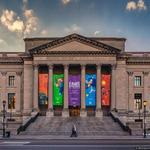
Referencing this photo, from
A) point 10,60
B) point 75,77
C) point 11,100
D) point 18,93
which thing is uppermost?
point 10,60

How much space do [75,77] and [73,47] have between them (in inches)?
236

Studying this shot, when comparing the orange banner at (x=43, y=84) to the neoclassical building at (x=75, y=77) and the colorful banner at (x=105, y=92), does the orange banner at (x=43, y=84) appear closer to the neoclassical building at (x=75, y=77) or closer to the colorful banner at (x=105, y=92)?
the neoclassical building at (x=75, y=77)

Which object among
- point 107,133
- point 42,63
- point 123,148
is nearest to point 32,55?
point 42,63

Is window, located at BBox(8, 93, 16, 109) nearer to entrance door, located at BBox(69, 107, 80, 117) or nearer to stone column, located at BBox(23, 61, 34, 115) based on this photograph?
stone column, located at BBox(23, 61, 34, 115)

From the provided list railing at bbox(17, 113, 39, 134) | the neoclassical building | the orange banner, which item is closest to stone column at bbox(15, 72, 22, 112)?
the neoclassical building

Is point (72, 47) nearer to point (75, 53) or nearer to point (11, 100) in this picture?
point (75, 53)

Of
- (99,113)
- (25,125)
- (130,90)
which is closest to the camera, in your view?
(25,125)

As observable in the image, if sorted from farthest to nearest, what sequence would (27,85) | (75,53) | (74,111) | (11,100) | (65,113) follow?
(11,100)
(27,85)
(74,111)
(75,53)
(65,113)

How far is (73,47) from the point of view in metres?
108

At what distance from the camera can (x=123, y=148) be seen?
1801 inches

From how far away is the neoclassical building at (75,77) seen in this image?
107500 mm

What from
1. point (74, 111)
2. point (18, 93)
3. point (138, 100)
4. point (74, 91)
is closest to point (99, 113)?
point (74, 111)

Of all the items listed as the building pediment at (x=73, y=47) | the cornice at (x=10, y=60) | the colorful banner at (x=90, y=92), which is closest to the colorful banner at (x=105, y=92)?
the colorful banner at (x=90, y=92)

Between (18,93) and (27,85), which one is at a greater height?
(27,85)
